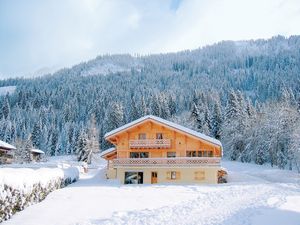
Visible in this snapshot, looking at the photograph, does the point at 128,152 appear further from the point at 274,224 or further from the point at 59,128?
the point at 59,128

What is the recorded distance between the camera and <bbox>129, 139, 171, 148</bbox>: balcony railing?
4675cm

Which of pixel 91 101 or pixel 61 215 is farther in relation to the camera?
pixel 91 101

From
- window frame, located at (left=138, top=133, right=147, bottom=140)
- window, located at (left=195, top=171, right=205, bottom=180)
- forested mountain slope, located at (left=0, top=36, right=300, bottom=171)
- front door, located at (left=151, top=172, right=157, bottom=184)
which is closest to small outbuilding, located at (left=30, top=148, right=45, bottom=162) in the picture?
forested mountain slope, located at (left=0, top=36, right=300, bottom=171)

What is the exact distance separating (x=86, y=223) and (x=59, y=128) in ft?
429

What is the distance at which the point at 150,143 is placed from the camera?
1848 inches

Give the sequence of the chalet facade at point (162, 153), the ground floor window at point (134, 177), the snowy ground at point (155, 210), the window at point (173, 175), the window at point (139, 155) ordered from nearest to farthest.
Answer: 1. the snowy ground at point (155, 210)
2. the chalet facade at point (162, 153)
3. the window at point (173, 175)
4. the ground floor window at point (134, 177)
5. the window at point (139, 155)

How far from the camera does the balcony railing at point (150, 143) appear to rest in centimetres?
4675

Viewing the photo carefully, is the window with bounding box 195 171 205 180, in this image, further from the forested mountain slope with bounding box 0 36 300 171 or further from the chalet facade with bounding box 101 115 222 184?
the forested mountain slope with bounding box 0 36 300 171

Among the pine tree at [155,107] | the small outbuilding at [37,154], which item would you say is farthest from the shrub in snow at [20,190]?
the pine tree at [155,107]

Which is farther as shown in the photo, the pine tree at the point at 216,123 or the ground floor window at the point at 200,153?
the pine tree at the point at 216,123

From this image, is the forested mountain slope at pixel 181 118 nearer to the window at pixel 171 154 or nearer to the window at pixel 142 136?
the window at pixel 171 154

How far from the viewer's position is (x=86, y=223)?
Result: 55.3 feet

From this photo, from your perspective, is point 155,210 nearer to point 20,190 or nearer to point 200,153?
point 20,190

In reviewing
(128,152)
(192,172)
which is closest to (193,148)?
(192,172)
